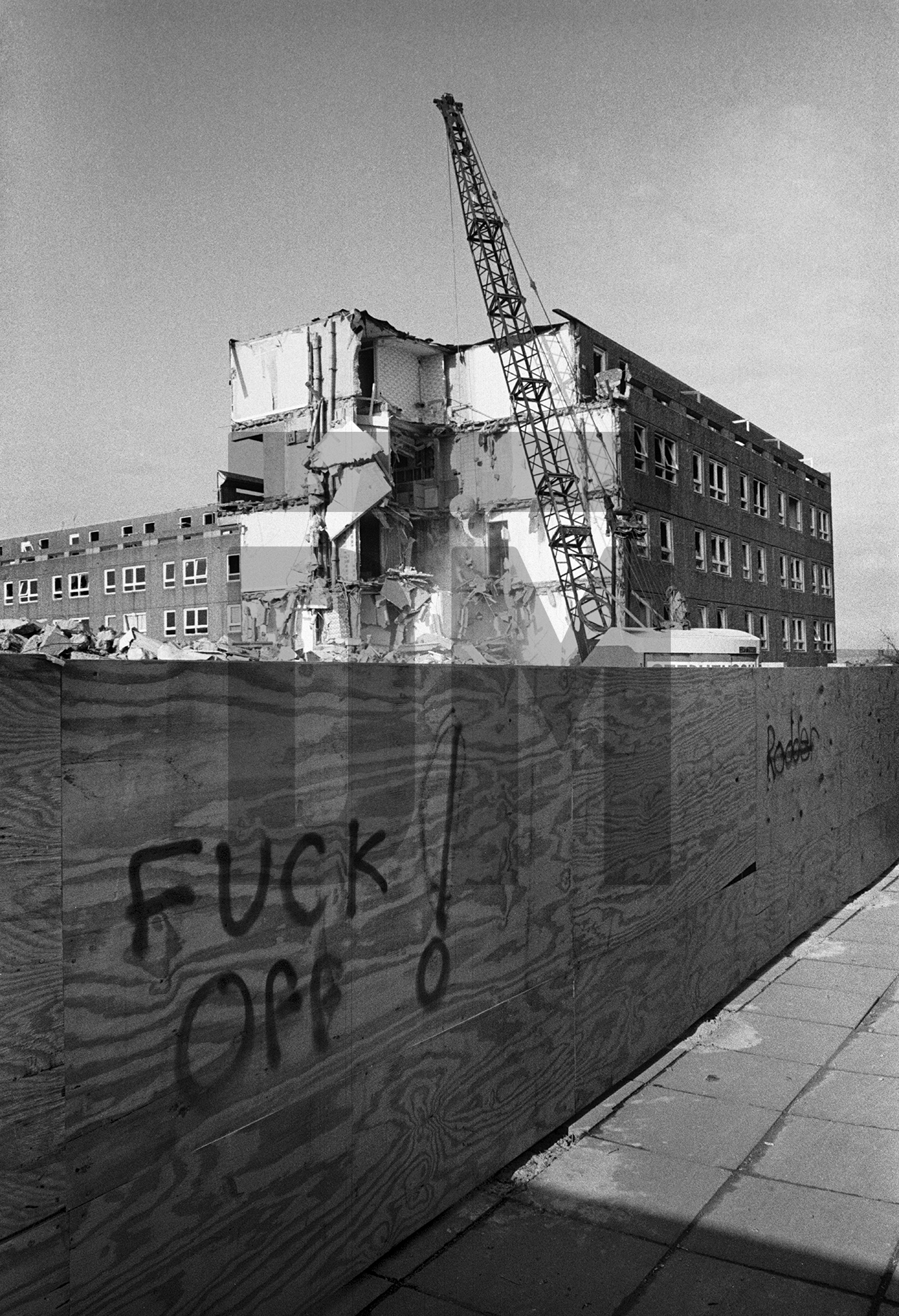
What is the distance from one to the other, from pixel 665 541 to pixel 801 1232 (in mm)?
36165

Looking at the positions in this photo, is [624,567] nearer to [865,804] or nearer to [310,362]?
[310,362]

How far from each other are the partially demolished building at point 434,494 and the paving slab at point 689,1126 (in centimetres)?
3049

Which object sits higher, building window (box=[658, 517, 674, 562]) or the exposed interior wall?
building window (box=[658, 517, 674, 562])

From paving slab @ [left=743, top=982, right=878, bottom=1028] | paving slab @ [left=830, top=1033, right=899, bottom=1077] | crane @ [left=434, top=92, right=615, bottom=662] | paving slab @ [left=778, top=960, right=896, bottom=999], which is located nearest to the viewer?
paving slab @ [left=830, top=1033, right=899, bottom=1077]

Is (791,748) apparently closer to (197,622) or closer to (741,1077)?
(741,1077)

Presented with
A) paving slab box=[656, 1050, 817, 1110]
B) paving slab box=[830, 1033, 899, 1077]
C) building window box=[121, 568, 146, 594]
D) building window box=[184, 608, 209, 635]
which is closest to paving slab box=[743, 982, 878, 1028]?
paving slab box=[830, 1033, 899, 1077]

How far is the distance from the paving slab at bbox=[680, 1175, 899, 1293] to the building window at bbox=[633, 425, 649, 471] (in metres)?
34.6

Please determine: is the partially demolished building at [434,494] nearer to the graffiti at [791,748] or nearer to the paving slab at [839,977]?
the graffiti at [791,748]

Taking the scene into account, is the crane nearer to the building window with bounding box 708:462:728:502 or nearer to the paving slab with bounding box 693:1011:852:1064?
the building window with bounding box 708:462:728:502

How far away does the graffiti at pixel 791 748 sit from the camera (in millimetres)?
6941

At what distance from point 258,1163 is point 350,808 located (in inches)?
40.4

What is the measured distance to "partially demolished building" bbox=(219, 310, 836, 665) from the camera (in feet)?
121

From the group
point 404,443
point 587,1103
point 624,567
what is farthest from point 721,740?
point 404,443

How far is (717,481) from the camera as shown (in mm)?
43594
